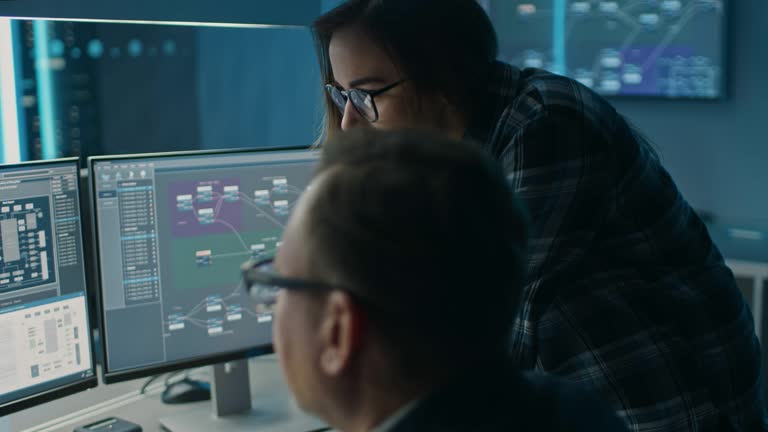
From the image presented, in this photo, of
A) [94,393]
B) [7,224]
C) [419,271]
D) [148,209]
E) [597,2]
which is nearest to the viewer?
[419,271]

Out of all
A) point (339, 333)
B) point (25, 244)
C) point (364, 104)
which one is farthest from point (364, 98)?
point (339, 333)

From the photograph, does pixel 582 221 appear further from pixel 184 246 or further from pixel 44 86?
pixel 44 86

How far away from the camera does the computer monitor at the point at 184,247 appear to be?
1.49 metres

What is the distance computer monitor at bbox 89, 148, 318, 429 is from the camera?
149 cm

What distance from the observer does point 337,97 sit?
145 centimetres

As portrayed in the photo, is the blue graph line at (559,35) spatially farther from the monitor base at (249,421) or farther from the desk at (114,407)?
the monitor base at (249,421)

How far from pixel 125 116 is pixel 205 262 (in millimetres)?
2591

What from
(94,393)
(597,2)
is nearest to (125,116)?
(597,2)

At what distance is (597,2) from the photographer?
12.3 feet

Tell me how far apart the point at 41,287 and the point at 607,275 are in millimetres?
870

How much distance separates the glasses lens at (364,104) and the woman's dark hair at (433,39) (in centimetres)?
7

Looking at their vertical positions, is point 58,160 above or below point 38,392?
above

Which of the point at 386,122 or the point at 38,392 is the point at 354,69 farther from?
the point at 38,392

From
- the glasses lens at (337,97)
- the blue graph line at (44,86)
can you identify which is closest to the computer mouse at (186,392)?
the glasses lens at (337,97)
